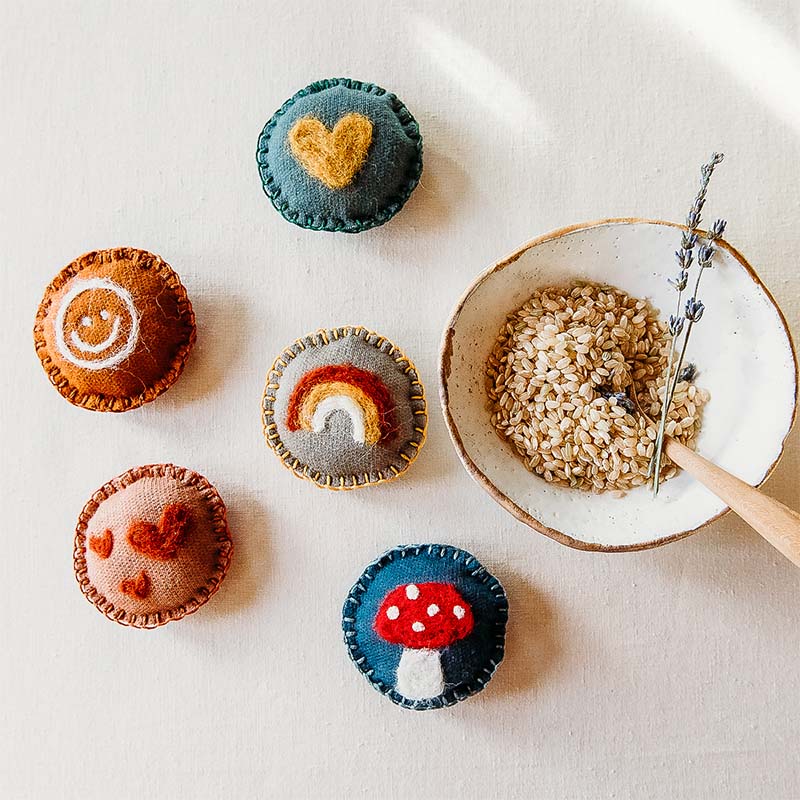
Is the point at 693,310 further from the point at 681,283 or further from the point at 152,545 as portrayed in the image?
the point at 152,545

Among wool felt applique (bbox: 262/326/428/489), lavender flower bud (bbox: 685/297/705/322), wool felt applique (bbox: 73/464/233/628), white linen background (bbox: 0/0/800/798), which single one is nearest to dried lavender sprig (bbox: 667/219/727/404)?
lavender flower bud (bbox: 685/297/705/322)

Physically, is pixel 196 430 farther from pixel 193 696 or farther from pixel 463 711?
pixel 463 711

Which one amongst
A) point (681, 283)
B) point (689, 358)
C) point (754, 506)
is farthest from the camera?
point (689, 358)

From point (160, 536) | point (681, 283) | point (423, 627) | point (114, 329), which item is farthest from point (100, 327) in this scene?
point (681, 283)

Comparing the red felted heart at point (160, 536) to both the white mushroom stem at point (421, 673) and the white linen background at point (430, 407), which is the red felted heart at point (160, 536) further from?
the white mushroom stem at point (421, 673)

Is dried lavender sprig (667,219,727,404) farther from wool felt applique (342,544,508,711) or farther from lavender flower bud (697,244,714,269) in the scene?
wool felt applique (342,544,508,711)

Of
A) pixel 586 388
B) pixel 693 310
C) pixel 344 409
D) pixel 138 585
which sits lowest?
pixel 138 585
